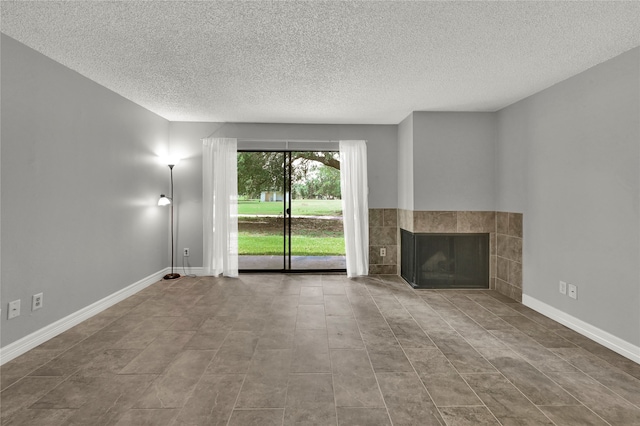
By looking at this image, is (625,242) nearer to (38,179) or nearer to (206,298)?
(206,298)

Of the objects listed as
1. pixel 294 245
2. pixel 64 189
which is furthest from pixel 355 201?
pixel 64 189

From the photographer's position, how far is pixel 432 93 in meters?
3.44

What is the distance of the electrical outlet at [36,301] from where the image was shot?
2449mm

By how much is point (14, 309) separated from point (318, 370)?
7.92 feet

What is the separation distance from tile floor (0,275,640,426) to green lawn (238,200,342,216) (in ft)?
6.64

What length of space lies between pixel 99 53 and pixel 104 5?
32.4 inches

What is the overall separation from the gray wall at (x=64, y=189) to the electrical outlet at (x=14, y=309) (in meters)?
0.04

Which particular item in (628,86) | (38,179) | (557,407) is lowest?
(557,407)

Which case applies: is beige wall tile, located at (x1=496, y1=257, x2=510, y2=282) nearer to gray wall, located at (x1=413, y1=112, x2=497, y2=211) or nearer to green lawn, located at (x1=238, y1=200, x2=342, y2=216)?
gray wall, located at (x1=413, y1=112, x2=497, y2=211)

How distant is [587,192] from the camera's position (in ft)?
8.85

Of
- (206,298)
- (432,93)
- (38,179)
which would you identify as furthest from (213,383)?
(432,93)

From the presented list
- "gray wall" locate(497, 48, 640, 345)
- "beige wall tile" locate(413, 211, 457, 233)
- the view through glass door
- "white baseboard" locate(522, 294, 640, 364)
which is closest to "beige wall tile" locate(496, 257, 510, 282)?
"gray wall" locate(497, 48, 640, 345)

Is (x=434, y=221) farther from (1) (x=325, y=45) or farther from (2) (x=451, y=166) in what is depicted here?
(1) (x=325, y=45)

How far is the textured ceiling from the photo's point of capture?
1938 mm
